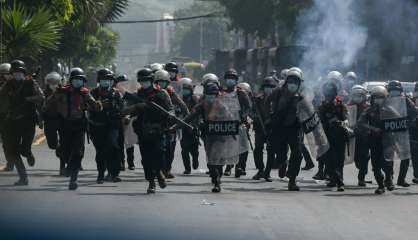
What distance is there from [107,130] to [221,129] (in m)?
2.03

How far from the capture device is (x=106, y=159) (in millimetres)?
17672

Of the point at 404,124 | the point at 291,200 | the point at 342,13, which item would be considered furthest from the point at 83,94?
the point at 342,13

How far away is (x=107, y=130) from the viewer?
17.6m

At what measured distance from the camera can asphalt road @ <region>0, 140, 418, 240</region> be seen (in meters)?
11.8

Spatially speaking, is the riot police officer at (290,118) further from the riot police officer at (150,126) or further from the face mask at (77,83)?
the face mask at (77,83)

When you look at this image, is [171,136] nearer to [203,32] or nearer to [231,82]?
[231,82]

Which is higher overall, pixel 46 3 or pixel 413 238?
pixel 46 3

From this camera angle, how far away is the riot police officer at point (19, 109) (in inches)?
673

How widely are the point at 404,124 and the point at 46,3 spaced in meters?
13.3

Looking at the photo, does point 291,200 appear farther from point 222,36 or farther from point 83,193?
point 222,36

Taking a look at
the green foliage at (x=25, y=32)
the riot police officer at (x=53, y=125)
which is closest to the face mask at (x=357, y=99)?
the riot police officer at (x=53, y=125)

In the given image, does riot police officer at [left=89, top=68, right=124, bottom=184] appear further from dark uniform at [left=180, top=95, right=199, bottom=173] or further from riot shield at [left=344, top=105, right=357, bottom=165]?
riot shield at [left=344, top=105, right=357, bottom=165]

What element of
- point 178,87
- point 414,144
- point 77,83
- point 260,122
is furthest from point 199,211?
point 178,87

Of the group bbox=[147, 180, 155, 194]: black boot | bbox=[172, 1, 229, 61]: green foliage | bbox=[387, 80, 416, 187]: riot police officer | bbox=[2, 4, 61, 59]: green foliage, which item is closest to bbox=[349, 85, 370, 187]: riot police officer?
bbox=[387, 80, 416, 187]: riot police officer
